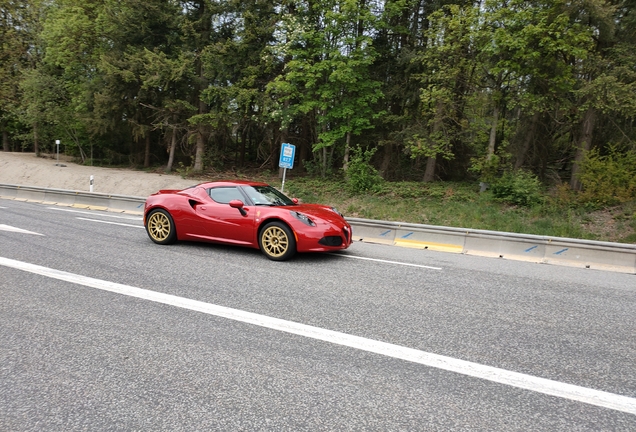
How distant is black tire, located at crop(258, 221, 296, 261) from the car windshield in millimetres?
678

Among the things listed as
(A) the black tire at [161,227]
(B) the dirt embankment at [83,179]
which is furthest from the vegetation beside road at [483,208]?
(A) the black tire at [161,227]

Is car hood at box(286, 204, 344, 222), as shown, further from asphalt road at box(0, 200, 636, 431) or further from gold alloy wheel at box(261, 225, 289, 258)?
asphalt road at box(0, 200, 636, 431)

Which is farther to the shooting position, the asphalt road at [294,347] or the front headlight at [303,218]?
the front headlight at [303,218]

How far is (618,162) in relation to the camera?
15.4 metres

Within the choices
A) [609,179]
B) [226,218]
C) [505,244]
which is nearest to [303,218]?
[226,218]

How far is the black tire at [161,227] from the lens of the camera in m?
7.96

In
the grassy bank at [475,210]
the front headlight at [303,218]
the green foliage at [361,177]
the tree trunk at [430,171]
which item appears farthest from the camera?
the tree trunk at [430,171]

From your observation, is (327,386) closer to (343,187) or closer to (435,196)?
(435,196)

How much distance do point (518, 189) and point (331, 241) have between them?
12.4m

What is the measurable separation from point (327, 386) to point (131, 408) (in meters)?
1.29

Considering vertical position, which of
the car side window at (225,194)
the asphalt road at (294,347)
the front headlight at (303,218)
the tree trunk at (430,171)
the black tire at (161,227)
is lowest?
the asphalt road at (294,347)

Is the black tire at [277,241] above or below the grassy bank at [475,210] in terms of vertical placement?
below

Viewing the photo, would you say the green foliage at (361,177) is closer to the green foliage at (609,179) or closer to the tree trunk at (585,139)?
the tree trunk at (585,139)

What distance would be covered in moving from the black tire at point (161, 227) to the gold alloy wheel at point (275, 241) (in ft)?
6.86
